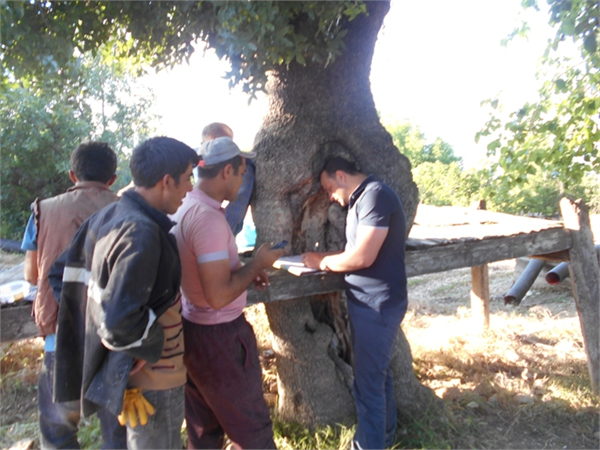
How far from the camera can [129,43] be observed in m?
4.17

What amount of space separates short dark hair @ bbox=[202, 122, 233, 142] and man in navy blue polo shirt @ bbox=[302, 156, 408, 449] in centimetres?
110

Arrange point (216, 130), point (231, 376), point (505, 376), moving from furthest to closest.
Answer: point (505, 376)
point (216, 130)
point (231, 376)

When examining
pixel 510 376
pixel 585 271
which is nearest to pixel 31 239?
pixel 510 376

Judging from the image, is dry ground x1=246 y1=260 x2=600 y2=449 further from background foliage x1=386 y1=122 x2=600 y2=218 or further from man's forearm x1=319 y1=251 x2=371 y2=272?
background foliage x1=386 y1=122 x2=600 y2=218

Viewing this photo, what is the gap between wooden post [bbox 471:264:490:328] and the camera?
6082 mm

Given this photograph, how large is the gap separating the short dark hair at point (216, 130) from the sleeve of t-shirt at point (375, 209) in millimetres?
1225

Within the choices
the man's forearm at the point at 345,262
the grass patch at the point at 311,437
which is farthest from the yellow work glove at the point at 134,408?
the grass patch at the point at 311,437

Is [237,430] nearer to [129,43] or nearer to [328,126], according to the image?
[328,126]

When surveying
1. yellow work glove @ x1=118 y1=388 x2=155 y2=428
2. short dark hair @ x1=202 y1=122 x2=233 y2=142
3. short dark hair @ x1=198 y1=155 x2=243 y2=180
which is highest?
short dark hair @ x1=202 y1=122 x2=233 y2=142

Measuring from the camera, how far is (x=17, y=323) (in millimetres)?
2611

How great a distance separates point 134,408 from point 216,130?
207 cm

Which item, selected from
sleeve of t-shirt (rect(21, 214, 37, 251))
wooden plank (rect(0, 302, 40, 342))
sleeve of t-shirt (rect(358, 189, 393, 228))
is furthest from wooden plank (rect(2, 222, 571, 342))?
sleeve of t-shirt (rect(358, 189, 393, 228))

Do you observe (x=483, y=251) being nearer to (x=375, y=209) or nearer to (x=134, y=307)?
(x=375, y=209)

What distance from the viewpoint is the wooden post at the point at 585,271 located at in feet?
15.3
